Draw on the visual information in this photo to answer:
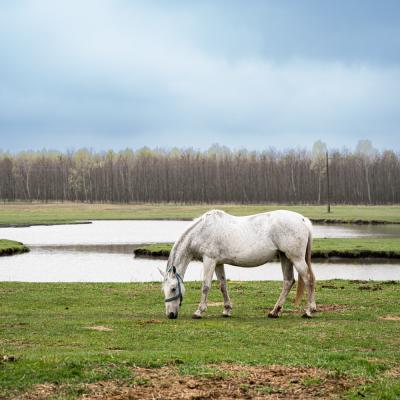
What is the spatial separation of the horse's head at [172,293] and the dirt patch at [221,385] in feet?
15.0

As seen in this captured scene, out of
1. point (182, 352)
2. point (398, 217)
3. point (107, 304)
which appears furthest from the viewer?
point (398, 217)

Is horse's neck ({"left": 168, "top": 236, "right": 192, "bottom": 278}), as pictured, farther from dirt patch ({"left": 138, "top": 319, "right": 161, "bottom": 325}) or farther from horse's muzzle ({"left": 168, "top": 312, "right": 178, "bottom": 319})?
dirt patch ({"left": 138, "top": 319, "right": 161, "bottom": 325})

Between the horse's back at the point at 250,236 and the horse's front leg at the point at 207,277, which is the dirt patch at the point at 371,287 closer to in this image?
the horse's back at the point at 250,236

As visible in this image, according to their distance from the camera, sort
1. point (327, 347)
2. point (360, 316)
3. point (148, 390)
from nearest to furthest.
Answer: point (148, 390) → point (327, 347) → point (360, 316)

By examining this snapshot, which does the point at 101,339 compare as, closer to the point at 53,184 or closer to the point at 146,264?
the point at 146,264

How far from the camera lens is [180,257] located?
12719 millimetres

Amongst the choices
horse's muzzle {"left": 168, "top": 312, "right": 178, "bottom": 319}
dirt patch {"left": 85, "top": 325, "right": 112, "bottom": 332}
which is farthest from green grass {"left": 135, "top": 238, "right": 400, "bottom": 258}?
dirt patch {"left": 85, "top": 325, "right": 112, "bottom": 332}

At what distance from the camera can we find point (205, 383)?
23.1ft

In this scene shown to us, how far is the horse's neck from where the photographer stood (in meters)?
12.6

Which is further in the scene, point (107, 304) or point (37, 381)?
point (107, 304)

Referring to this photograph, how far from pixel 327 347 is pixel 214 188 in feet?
332

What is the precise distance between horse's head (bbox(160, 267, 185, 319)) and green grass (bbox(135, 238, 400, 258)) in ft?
58.5

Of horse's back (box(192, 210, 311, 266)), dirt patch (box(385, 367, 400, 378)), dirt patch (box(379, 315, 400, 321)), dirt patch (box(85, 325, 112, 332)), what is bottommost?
dirt patch (box(379, 315, 400, 321))

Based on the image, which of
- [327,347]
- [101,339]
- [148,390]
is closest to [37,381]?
[148,390]
